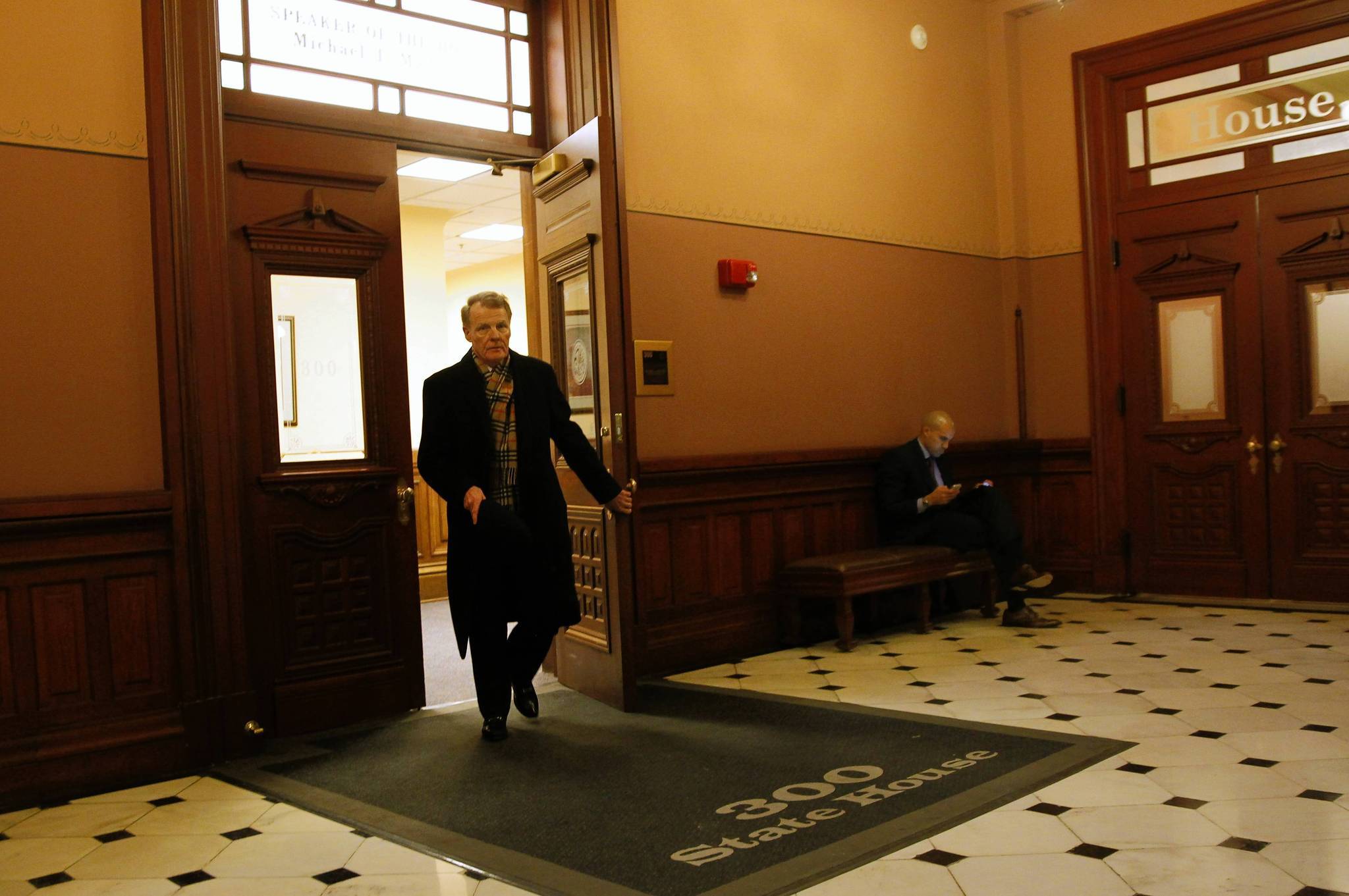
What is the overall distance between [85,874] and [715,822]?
1646 millimetres

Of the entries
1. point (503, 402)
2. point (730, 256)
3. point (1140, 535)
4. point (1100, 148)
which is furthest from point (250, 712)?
point (1100, 148)

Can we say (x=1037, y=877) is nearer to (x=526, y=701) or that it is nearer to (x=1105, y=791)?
(x=1105, y=791)

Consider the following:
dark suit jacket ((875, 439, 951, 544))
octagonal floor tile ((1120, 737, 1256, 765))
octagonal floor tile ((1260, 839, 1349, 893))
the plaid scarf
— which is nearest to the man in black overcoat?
the plaid scarf

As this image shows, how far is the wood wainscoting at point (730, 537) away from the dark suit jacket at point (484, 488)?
3.63 ft

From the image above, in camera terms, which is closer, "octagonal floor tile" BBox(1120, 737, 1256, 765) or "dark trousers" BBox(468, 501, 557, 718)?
"octagonal floor tile" BBox(1120, 737, 1256, 765)

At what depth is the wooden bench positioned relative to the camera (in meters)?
5.40

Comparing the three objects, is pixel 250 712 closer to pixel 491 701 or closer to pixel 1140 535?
pixel 491 701

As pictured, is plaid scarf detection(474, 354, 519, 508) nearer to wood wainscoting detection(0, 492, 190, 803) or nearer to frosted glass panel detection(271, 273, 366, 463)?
frosted glass panel detection(271, 273, 366, 463)

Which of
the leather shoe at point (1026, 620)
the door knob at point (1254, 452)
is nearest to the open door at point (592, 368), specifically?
the leather shoe at point (1026, 620)

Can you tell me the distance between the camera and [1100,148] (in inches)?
271

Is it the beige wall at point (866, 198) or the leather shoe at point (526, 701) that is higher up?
the beige wall at point (866, 198)

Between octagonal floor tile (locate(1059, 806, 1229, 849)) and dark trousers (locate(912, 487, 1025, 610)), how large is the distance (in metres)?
2.99

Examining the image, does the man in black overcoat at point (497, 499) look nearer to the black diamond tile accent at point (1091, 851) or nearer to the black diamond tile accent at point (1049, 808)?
the black diamond tile accent at point (1049, 808)

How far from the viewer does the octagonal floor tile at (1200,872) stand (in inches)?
94.8
